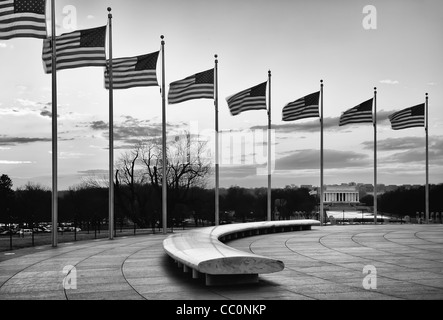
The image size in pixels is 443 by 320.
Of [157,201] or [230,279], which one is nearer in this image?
[230,279]

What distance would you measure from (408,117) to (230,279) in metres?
28.6

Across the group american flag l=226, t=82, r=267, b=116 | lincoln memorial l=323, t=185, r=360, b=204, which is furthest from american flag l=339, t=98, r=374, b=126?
lincoln memorial l=323, t=185, r=360, b=204

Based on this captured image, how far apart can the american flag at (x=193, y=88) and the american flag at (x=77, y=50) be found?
5.66 metres

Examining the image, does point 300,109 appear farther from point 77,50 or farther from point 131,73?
point 77,50

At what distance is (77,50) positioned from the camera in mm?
22047

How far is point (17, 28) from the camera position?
65.6 feet

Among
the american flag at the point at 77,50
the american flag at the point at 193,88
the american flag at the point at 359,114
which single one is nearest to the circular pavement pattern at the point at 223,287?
the american flag at the point at 77,50

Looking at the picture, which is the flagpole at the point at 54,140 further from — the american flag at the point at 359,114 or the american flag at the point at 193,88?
the american flag at the point at 359,114

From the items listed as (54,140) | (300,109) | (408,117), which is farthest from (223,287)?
(408,117)

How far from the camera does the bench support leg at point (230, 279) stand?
1138cm

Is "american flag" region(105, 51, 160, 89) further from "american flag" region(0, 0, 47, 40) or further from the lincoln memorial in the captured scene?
the lincoln memorial

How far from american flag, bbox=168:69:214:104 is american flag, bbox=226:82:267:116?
237 centimetres

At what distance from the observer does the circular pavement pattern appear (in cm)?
1048
